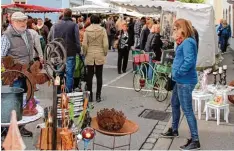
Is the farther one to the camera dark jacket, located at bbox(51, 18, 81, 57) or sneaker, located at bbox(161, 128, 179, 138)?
dark jacket, located at bbox(51, 18, 81, 57)

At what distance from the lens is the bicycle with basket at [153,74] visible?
9383mm

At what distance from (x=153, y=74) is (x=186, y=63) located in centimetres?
438

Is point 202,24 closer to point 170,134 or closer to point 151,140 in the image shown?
point 170,134

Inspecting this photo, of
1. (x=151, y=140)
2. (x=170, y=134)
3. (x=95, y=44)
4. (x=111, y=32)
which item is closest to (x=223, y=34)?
(x=111, y=32)

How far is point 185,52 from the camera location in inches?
213

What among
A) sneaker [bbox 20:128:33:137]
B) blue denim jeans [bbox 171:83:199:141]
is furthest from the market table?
sneaker [bbox 20:128:33:137]

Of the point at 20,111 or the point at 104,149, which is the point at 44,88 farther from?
the point at 20,111

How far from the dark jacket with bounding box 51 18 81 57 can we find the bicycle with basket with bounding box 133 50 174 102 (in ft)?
7.26

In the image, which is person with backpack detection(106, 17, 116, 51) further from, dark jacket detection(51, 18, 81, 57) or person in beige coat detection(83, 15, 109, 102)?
dark jacket detection(51, 18, 81, 57)

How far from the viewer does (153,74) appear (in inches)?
384

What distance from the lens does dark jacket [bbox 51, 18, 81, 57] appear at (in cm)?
819

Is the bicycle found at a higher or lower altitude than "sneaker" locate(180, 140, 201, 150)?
higher

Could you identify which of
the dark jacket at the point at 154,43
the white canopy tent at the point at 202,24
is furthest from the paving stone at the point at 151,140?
the white canopy tent at the point at 202,24

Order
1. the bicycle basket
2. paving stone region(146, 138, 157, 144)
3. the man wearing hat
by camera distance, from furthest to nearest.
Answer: the bicycle basket, paving stone region(146, 138, 157, 144), the man wearing hat
